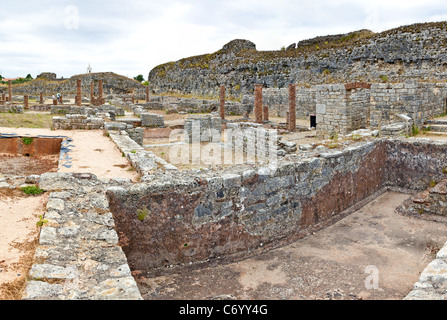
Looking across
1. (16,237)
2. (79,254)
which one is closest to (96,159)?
(16,237)

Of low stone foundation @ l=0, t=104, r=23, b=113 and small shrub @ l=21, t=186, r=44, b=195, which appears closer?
small shrub @ l=21, t=186, r=44, b=195

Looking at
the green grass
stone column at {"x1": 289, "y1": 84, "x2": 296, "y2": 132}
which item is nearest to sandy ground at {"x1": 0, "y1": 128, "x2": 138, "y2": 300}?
→ the green grass

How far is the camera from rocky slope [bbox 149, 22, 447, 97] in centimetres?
2712

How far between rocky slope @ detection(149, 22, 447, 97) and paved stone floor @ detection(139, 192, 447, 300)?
72.2 feet

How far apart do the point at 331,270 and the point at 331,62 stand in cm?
2862

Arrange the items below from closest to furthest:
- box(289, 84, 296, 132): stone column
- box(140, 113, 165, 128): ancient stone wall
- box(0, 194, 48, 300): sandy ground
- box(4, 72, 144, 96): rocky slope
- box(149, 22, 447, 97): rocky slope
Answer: box(0, 194, 48, 300): sandy ground, box(289, 84, 296, 132): stone column, box(140, 113, 165, 128): ancient stone wall, box(149, 22, 447, 97): rocky slope, box(4, 72, 144, 96): rocky slope

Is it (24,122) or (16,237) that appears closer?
(16,237)

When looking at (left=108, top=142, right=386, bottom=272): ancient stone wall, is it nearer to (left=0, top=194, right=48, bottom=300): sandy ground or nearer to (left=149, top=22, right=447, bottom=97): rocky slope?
(left=0, top=194, right=48, bottom=300): sandy ground

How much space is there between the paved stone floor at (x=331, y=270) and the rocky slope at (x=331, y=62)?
22017 mm

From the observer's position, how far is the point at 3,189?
571cm

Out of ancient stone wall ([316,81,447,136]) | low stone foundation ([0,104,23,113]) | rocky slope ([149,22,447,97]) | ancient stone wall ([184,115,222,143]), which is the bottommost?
ancient stone wall ([184,115,222,143])

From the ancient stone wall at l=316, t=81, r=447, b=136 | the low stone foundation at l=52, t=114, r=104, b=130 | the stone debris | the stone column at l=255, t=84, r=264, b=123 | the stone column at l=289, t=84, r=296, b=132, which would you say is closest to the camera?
the stone debris

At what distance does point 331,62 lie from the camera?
31859 millimetres

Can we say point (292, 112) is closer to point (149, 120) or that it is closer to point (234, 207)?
point (149, 120)
